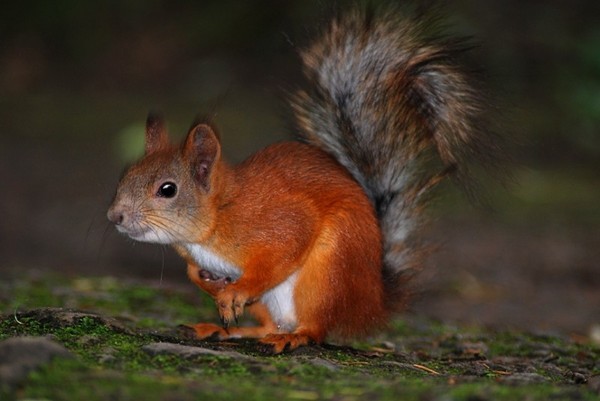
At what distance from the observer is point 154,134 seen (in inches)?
162

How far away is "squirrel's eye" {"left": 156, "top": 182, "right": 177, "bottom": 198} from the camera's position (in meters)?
3.82

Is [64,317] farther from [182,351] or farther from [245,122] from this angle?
[245,122]

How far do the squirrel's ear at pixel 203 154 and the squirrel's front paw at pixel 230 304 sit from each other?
1.42ft

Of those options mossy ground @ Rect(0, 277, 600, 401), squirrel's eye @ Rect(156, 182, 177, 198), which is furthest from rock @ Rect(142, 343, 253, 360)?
squirrel's eye @ Rect(156, 182, 177, 198)

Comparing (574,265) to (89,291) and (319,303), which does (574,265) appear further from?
(319,303)

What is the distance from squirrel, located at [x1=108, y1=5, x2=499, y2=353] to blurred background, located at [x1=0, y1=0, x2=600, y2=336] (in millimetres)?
204

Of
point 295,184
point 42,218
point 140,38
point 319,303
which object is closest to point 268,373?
point 319,303

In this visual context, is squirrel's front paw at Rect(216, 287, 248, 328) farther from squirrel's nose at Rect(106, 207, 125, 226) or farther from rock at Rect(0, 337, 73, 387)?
rock at Rect(0, 337, 73, 387)

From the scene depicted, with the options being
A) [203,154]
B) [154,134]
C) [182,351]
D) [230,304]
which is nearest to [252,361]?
[182,351]

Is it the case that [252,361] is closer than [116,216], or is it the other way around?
[252,361]

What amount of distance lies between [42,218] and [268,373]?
535 cm

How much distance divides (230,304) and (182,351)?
0.45 metres

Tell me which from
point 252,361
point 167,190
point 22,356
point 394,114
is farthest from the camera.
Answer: point 394,114

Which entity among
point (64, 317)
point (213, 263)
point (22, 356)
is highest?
point (213, 263)
